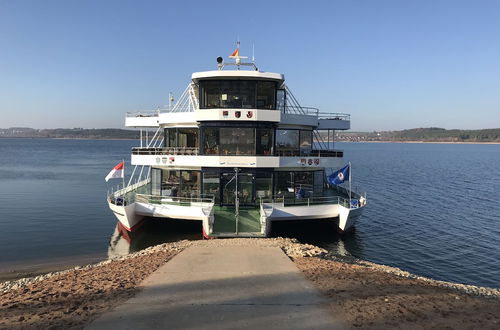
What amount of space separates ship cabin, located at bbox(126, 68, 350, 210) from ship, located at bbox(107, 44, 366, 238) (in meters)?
0.06

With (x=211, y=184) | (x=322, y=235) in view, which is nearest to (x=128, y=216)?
(x=211, y=184)

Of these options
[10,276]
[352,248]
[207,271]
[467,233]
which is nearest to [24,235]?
[10,276]

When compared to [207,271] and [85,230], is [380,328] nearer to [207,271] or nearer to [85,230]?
[207,271]

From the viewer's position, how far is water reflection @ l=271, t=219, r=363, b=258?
2203cm

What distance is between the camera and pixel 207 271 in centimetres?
1295

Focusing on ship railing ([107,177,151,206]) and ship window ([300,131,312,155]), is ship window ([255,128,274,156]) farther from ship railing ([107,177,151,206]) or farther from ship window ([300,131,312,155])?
ship railing ([107,177,151,206])

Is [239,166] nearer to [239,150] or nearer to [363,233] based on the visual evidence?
[239,150]

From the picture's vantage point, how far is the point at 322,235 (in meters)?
23.7

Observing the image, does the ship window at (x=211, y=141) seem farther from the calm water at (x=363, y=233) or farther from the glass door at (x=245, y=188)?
the calm water at (x=363, y=233)

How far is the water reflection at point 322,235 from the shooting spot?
72.3ft

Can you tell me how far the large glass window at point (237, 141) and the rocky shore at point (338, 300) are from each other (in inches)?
373

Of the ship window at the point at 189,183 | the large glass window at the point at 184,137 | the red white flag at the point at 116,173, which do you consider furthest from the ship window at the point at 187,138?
the red white flag at the point at 116,173

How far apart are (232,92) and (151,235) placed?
10.4 meters

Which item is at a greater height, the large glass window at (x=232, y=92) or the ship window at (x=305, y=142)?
the large glass window at (x=232, y=92)
